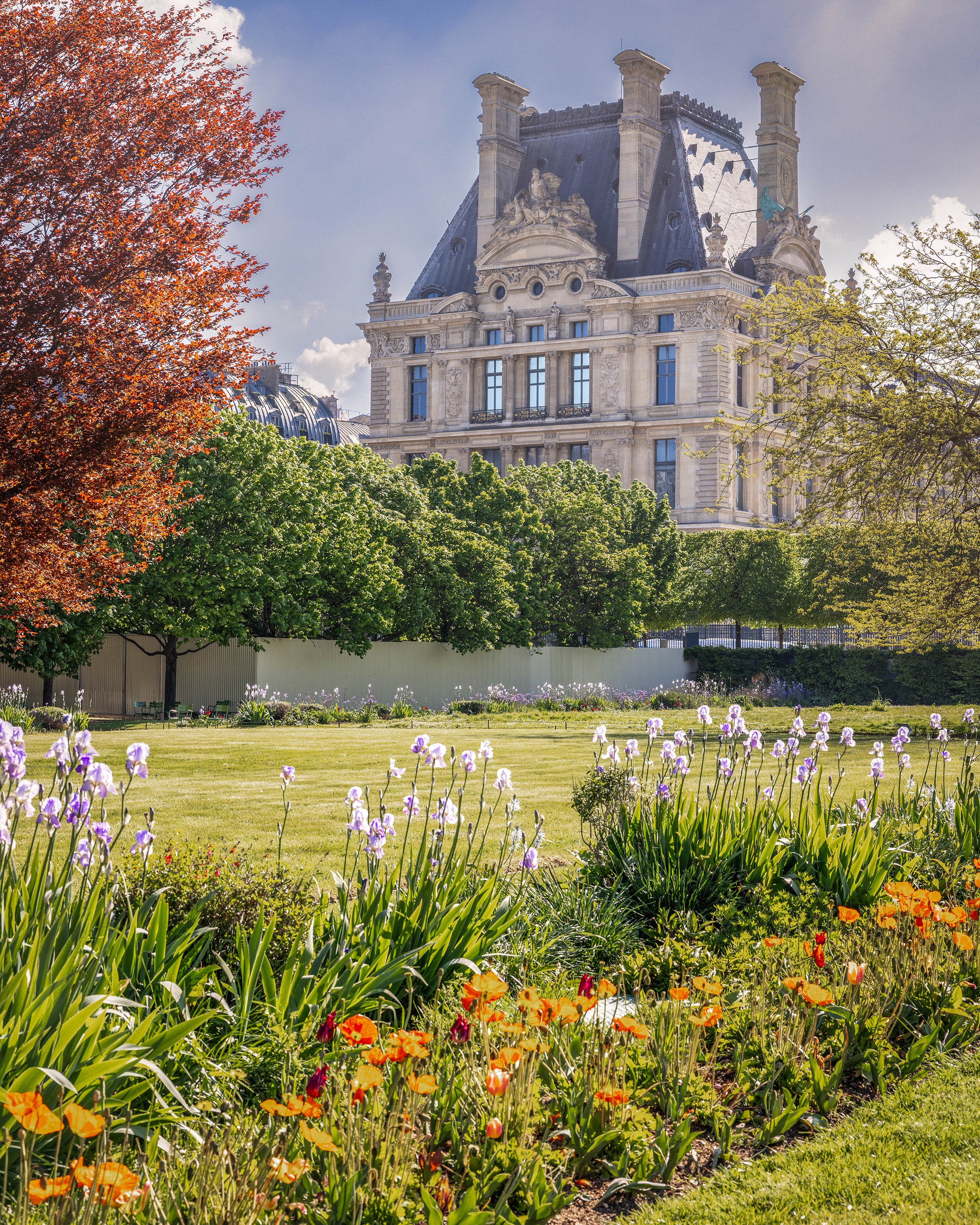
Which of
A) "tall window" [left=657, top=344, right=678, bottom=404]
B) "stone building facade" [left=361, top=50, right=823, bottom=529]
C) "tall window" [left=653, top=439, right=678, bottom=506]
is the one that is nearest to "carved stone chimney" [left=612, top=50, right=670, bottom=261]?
"stone building facade" [left=361, top=50, right=823, bottom=529]

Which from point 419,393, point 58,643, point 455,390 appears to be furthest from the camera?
point 419,393

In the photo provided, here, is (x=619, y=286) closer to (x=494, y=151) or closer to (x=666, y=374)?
(x=666, y=374)

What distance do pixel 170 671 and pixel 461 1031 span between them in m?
30.1

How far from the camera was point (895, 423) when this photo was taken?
20094mm

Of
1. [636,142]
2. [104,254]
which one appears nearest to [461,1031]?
[104,254]

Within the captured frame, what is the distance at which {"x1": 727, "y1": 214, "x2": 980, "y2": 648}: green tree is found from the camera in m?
20.3

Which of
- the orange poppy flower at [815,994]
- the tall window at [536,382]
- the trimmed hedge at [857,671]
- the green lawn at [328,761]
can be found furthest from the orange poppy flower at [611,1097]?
the tall window at [536,382]

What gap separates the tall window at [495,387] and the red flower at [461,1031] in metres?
78.8

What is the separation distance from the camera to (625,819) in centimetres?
741

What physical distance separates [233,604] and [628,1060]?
2684cm

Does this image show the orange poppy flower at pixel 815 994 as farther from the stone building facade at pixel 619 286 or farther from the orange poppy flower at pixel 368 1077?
the stone building facade at pixel 619 286

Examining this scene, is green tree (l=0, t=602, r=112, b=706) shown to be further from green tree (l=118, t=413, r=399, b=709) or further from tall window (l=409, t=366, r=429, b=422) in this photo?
tall window (l=409, t=366, r=429, b=422)

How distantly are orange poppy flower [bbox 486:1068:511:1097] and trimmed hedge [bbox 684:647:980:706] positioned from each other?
34572mm

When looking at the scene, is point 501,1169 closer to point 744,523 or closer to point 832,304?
point 832,304
